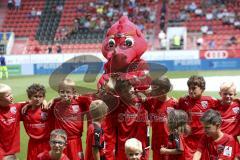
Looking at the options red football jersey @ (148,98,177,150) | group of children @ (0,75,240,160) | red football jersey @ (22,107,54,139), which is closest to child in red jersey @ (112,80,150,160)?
group of children @ (0,75,240,160)

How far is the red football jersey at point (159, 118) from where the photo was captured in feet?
20.3

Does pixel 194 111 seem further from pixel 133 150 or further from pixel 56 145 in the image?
pixel 56 145

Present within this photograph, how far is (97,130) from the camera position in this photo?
18.1ft

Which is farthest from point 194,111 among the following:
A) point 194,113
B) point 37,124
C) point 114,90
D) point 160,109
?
point 37,124

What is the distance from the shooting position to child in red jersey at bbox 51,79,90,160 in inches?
244

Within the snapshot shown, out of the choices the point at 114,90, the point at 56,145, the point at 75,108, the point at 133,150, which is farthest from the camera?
the point at 75,108

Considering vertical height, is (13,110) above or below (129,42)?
below

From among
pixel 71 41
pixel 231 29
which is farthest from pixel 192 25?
pixel 71 41

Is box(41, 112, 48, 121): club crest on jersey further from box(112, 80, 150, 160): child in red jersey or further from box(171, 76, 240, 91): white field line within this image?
box(171, 76, 240, 91): white field line

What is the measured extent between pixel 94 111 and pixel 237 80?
13966 millimetres

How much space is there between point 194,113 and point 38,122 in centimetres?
195

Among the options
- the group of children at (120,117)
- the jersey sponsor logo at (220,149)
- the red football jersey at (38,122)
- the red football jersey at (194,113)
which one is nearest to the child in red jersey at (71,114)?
the group of children at (120,117)

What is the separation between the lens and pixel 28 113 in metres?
6.29

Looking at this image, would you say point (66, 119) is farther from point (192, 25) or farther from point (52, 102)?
point (192, 25)
